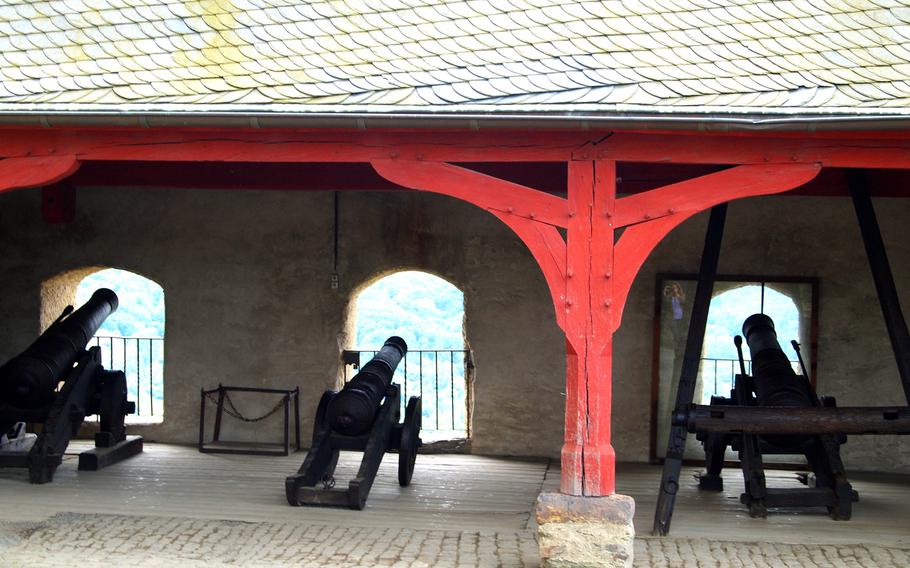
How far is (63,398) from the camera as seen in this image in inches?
362

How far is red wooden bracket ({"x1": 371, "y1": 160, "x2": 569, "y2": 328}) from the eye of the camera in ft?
21.5

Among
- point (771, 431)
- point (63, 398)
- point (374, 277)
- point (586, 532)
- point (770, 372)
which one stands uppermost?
point (374, 277)

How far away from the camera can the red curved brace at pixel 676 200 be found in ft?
21.3

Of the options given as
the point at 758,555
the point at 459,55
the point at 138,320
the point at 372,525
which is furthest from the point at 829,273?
the point at 138,320

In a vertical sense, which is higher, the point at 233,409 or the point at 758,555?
the point at 233,409

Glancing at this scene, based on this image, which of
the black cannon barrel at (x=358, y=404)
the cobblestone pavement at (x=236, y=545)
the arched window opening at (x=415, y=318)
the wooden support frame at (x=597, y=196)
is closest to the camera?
the wooden support frame at (x=597, y=196)

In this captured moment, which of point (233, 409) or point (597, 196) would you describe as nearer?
point (597, 196)

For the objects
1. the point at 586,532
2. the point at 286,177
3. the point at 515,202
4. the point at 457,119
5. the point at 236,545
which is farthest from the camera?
the point at 286,177

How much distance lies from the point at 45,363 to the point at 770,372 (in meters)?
5.76

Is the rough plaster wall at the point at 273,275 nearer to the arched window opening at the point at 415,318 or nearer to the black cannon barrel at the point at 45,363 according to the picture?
the black cannon barrel at the point at 45,363

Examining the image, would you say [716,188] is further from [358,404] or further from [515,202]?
[358,404]

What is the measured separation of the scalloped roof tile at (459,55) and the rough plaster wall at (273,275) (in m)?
3.35

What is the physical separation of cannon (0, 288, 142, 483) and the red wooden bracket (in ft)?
13.2

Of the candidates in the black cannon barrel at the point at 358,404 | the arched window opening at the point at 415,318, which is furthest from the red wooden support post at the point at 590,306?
the arched window opening at the point at 415,318
